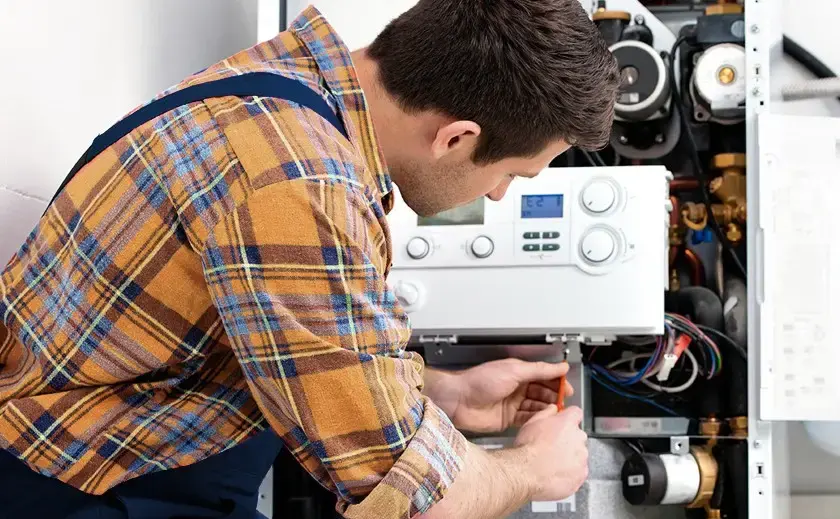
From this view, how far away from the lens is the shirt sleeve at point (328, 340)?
0.82 meters

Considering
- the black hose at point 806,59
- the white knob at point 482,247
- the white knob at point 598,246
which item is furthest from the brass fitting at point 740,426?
the black hose at point 806,59

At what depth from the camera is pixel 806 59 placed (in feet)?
6.26

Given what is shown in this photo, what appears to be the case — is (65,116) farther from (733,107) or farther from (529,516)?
(733,107)

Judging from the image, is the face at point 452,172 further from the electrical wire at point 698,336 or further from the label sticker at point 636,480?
the label sticker at point 636,480

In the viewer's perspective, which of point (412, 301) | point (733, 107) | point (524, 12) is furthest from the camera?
point (733, 107)

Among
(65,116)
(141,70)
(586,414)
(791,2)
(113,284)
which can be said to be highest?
(791,2)

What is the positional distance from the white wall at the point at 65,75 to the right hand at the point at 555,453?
0.71 metres

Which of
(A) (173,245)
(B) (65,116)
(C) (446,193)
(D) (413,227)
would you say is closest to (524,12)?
(C) (446,193)

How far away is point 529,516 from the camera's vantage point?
158 centimetres

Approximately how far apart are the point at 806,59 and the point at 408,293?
1020mm

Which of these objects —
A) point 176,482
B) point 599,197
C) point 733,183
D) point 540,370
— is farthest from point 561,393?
point 176,482

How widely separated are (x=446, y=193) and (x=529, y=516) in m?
0.69

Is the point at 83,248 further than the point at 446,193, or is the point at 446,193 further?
the point at 446,193

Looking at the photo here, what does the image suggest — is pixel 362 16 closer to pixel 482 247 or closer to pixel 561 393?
pixel 482 247
